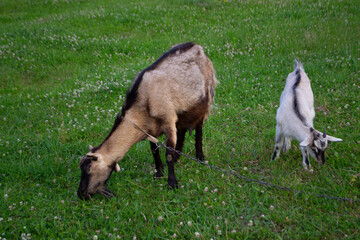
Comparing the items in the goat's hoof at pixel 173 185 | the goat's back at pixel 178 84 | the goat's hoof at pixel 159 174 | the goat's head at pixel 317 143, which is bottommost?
the goat's hoof at pixel 159 174

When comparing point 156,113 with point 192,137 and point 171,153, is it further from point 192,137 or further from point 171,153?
point 192,137

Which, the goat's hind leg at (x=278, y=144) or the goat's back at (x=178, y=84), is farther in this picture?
the goat's hind leg at (x=278, y=144)

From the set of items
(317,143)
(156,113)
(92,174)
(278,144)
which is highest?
(156,113)

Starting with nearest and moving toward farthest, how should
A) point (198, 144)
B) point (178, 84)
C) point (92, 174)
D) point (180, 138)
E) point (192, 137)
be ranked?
point (92, 174) → point (178, 84) → point (198, 144) → point (180, 138) → point (192, 137)

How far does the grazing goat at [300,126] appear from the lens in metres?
4.49

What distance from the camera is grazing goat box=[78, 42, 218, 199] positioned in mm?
4515

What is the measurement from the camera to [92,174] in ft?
14.5

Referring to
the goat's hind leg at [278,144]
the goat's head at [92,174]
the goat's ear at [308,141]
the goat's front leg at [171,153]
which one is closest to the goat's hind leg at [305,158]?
the goat's ear at [308,141]

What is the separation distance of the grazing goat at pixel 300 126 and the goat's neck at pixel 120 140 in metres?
2.34

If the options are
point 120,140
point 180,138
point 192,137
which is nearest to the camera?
point 120,140

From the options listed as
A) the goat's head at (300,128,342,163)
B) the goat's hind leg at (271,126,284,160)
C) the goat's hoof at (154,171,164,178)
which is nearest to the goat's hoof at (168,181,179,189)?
the goat's hoof at (154,171,164,178)

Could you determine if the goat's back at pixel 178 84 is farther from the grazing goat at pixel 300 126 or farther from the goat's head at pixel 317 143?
the goat's head at pixel 317 143

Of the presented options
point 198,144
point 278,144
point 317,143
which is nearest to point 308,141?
point 317,143

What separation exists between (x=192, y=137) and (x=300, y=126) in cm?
231
